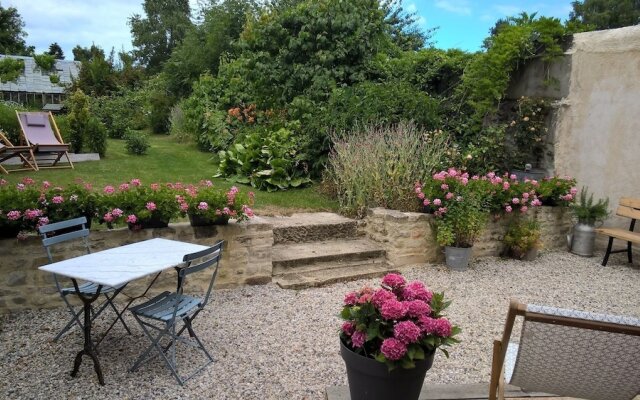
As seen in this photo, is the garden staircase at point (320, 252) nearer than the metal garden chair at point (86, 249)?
No

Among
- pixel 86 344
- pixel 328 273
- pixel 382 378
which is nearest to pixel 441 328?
pixel 382 378

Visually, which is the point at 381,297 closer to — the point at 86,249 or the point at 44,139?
the point at 86,249

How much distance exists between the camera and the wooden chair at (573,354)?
178 centimetres

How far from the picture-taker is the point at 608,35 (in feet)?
21.9

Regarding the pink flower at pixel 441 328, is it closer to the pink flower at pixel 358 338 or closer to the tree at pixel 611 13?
the pink flower at pixel 358 338

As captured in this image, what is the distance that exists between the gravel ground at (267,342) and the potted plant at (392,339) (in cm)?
86

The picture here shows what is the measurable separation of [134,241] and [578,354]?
12.2ft

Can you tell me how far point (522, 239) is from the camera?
6.14 meters

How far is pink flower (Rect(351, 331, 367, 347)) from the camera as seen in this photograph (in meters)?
2.28

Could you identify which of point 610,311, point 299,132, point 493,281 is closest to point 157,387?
point 493,281

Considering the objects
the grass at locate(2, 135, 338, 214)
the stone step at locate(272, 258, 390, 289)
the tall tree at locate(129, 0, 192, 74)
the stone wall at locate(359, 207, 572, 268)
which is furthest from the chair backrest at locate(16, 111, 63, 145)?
the tall tree at locate(129, 0, 192, 74)

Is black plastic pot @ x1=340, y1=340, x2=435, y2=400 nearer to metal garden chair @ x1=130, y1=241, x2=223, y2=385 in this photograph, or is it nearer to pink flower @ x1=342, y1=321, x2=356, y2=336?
pink flower @ x1=342, y1=321, x2=356, y2=336

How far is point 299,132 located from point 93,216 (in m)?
4.94

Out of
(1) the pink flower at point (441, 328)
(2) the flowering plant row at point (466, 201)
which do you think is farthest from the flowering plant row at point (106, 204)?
(1) the pink flower at point (441, 328)
